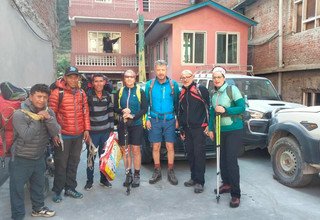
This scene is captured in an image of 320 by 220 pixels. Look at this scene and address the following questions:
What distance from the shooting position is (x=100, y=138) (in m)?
4.72

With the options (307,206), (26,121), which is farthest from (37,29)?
(307,206)


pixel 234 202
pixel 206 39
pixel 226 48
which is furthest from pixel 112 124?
pixel 226 48

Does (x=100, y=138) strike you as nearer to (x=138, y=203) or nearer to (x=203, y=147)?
(x=138, y=203)

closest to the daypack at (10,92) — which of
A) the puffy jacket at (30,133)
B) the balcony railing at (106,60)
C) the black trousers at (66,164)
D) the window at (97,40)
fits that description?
the puffy jacket at (30,133)

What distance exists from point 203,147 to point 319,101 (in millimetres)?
7814

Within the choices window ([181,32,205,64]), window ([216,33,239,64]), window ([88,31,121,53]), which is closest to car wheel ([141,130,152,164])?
window ([181,32,205,64])

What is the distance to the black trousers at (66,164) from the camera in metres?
4.28

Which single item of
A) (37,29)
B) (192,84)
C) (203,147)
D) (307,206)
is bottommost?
(307,206)

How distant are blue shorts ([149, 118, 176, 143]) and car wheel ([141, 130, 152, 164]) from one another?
51 cm

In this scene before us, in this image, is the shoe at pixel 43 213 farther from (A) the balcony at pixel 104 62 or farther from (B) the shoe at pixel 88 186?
(A) the balcony at pixel 104 62

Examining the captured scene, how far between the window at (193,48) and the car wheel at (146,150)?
1049 centimetres

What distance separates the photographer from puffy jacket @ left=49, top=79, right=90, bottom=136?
4.20 metres

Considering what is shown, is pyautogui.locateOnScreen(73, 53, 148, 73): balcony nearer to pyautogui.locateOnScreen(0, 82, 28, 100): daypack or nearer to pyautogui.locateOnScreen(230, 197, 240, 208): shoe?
pyautogui.locateOnScreen(0, 82, 28, 100): daypack

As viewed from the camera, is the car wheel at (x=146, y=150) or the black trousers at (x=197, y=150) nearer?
the black trousers at (x=197, y=150)
